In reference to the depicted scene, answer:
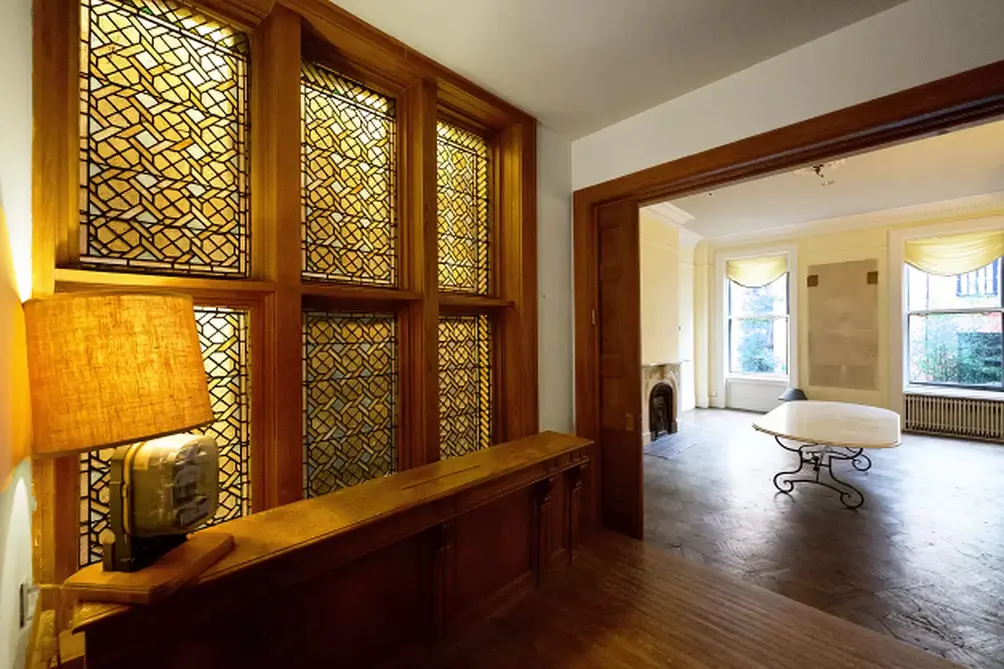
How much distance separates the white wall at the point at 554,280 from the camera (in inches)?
118

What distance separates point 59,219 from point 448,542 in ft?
5.94

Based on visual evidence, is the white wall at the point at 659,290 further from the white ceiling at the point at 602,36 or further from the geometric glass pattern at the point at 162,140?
the geometric glass pattern at the point at 162,140

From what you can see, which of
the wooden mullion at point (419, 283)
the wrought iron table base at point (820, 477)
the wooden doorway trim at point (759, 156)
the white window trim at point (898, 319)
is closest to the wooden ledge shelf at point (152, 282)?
the wooden mullion at point (419, 283)

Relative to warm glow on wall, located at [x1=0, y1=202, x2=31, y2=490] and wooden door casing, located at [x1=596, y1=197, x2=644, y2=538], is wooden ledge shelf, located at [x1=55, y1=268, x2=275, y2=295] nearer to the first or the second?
warm glow on wall, located at [x1=0, y1=202, x2=31, y2=490]

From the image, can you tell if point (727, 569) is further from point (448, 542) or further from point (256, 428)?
point (256, 428)

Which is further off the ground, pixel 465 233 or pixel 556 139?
pixel 556 139

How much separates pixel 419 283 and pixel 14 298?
145 centimetres

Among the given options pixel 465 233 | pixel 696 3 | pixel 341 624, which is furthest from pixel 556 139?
pixel 341 624

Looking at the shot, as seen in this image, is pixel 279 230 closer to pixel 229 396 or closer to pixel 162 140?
pixel 162 140

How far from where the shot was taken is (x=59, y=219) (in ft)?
4.32

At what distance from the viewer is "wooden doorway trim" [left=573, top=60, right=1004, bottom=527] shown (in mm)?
1810

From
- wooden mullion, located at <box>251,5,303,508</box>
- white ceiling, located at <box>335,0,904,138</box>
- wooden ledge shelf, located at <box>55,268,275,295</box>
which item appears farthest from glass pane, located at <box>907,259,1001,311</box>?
wooden ledge shelf, located at <box>55,268,275,295</box>

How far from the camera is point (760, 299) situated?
25.8 feet

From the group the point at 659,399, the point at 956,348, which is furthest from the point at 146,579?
the point at 956,348
